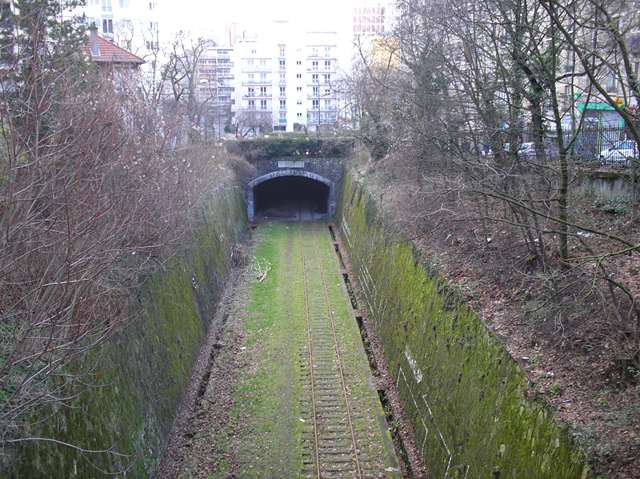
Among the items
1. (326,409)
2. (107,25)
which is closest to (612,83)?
(326,409)

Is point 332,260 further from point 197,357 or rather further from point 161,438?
point 161,438

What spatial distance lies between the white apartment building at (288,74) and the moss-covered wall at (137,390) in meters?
51.8

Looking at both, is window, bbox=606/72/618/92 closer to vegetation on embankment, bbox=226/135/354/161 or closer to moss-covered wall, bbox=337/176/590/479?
moss-covered wall, bbox=337/176/590/479

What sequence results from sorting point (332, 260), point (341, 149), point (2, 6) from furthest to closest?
1. point (341, 149)
2. point (332, 260)
3. point (2, 6)

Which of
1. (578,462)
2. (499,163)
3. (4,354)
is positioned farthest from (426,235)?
(4,354)

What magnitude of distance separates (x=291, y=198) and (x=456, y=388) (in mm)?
31426

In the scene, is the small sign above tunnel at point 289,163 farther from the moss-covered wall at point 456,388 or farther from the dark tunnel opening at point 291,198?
the moss-covered wall at point 456,388

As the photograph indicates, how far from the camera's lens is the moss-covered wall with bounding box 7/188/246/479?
7492 mm

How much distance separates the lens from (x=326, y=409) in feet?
43.6

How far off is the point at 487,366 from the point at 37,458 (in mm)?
6630

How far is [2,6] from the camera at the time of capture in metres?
10.9

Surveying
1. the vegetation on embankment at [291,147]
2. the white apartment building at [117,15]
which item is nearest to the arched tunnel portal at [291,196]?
the vegetation on embankment at [291,147]

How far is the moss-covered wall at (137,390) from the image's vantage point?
24.6 feet

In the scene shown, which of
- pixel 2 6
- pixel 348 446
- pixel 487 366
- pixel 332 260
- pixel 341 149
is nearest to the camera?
pixel 487 366
